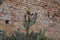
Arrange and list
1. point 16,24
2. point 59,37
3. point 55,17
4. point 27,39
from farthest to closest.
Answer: point 55,17 → point 16,24 → point 59,37 → point 27,39

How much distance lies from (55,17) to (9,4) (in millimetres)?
1510

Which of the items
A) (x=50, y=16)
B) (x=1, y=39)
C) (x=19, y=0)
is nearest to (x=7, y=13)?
(x=19, y=0)

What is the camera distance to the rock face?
25.7ft

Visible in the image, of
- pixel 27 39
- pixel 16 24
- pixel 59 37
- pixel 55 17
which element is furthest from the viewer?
pixel 55 17

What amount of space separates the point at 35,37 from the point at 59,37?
65.3 inches

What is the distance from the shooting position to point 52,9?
860 cm

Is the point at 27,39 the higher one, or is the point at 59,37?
the point at 27,39

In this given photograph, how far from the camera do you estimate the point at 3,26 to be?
7363 millimetres

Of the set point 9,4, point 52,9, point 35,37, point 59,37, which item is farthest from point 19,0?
point 35,37

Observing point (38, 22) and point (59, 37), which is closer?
point (59, 37)

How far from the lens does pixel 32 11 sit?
326 inches

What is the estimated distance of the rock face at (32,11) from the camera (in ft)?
25.7

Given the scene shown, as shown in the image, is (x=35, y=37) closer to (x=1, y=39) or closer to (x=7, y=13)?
(x=1, y=39)

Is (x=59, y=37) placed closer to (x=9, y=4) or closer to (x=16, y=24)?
(x=16, y=24)
